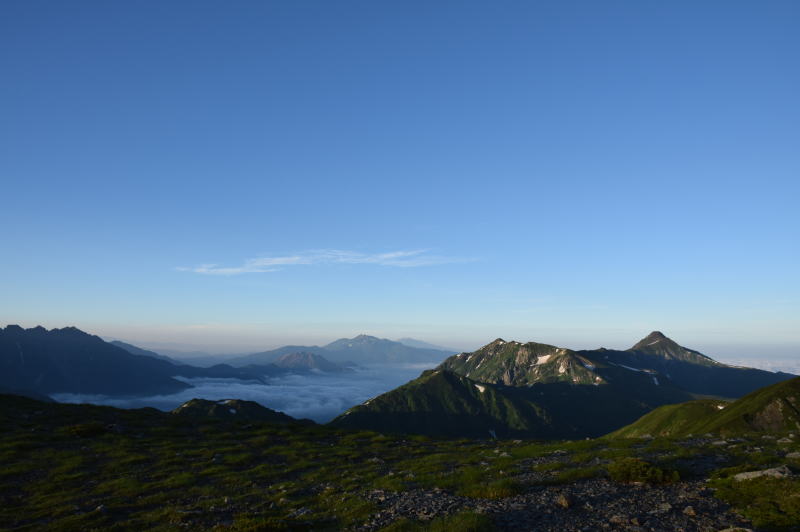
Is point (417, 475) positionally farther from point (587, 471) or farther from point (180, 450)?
point (180, 450)

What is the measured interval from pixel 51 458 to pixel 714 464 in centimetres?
4852

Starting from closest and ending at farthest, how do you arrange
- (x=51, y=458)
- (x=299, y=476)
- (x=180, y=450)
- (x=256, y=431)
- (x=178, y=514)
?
(x=178, y=514)
(x=299, y=476)
(x=51, y=458)
(x=180, y=450)
(x=256, y=431)

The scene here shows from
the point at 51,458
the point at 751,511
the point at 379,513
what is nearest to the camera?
the point at 751,511

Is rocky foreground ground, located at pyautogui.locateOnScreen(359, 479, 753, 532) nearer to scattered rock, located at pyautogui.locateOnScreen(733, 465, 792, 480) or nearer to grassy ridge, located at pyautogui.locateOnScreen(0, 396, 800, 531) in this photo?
grassy ridge, located at pyautogui.locateOnScreen(0, 396, 800, 531)

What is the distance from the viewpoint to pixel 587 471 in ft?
74.8

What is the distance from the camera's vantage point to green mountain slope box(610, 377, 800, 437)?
12175 centimetres

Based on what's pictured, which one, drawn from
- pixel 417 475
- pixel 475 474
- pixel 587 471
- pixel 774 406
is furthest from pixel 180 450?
pixel 774 406

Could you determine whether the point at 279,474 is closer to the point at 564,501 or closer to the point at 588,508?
the point at 564,501

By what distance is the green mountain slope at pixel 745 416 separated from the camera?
121750 mm

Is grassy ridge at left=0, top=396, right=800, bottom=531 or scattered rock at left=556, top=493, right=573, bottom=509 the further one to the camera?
grassy ridge at left=0, top=396, right=800, bottom=531

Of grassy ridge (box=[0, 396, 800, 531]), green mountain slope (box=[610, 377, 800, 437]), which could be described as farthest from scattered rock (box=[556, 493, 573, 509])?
green mountain slope (box=[610, 377, 800, 437])

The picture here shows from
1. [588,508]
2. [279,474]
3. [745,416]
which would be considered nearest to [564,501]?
[588,508]

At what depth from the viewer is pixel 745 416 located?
126812 millimetres

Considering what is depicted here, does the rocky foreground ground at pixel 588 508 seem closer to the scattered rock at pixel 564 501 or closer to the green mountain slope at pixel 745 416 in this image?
the scattered rock at pixel 564 501
